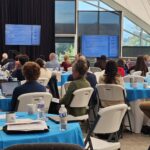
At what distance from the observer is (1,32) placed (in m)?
16.6

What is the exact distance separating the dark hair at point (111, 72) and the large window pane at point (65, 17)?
12.3 metres

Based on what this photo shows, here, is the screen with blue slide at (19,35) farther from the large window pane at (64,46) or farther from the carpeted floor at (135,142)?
the carpeted floor at (135,142)

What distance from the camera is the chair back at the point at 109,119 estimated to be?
3.71 meters

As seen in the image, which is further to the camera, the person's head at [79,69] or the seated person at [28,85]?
the person's head at [79,69]

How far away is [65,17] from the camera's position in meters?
18.7

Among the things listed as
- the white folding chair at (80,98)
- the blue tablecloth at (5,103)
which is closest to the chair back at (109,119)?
the white folding chair at (80,98)

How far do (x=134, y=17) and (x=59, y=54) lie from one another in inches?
170

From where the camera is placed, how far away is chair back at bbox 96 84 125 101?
249 inches

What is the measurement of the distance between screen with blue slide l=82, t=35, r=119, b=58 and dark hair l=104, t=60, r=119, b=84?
12.0 meters

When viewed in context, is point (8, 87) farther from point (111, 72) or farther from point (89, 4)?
point (89, 4)

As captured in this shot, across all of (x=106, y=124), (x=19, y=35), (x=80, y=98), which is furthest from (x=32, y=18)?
(x=106, y=124)

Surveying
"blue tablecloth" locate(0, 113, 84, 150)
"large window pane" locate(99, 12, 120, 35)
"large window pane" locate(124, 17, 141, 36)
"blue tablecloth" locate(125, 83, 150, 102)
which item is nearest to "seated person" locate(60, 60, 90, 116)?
"blue tablecloth" locate(125, 83, 150, 102)

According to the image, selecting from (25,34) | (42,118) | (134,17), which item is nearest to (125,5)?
(134,17)

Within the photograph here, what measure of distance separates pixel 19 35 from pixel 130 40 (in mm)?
6084
